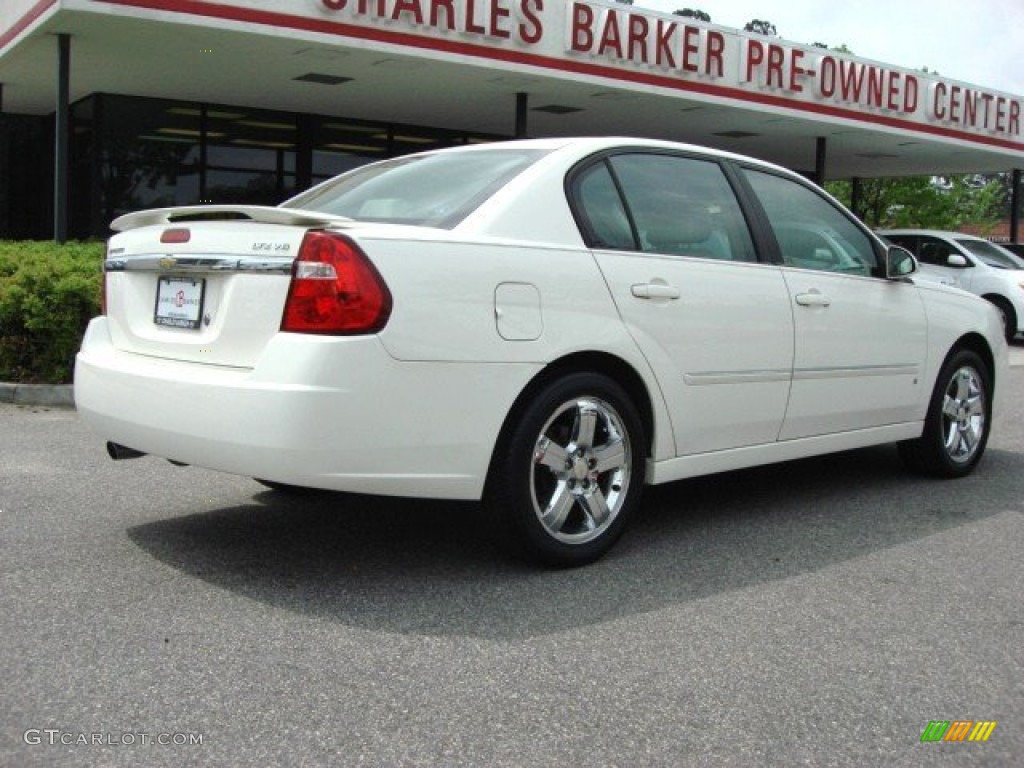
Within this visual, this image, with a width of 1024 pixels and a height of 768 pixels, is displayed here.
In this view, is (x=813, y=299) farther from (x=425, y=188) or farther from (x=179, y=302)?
(x=179, y=302)

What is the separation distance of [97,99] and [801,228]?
1478 cm

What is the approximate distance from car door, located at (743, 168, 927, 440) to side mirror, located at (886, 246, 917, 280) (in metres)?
0.05

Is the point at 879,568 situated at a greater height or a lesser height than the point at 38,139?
lesser

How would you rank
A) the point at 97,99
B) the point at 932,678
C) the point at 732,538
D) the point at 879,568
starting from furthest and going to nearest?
1. the point at 97,99
2. the point at 732,538
3. the point at 879,568
4. the point at 932,678

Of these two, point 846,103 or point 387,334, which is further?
point 846,103

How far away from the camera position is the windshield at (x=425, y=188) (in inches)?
158

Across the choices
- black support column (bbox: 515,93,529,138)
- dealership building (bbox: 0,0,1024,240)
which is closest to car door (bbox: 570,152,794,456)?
dealership building (bbox: 0,0,1024,240)

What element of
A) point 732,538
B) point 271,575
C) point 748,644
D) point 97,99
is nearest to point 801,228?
point 732,538

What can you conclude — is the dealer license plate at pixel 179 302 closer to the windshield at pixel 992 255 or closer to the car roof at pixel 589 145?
the car roof at pixel 589 145

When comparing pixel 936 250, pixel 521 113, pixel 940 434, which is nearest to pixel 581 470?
pixel 940 434

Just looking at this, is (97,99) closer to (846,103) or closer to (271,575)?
(846,103)

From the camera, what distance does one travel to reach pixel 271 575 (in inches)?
155

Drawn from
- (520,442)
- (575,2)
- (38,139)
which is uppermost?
(575,2)

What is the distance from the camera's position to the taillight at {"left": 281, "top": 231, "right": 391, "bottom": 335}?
137 inches
